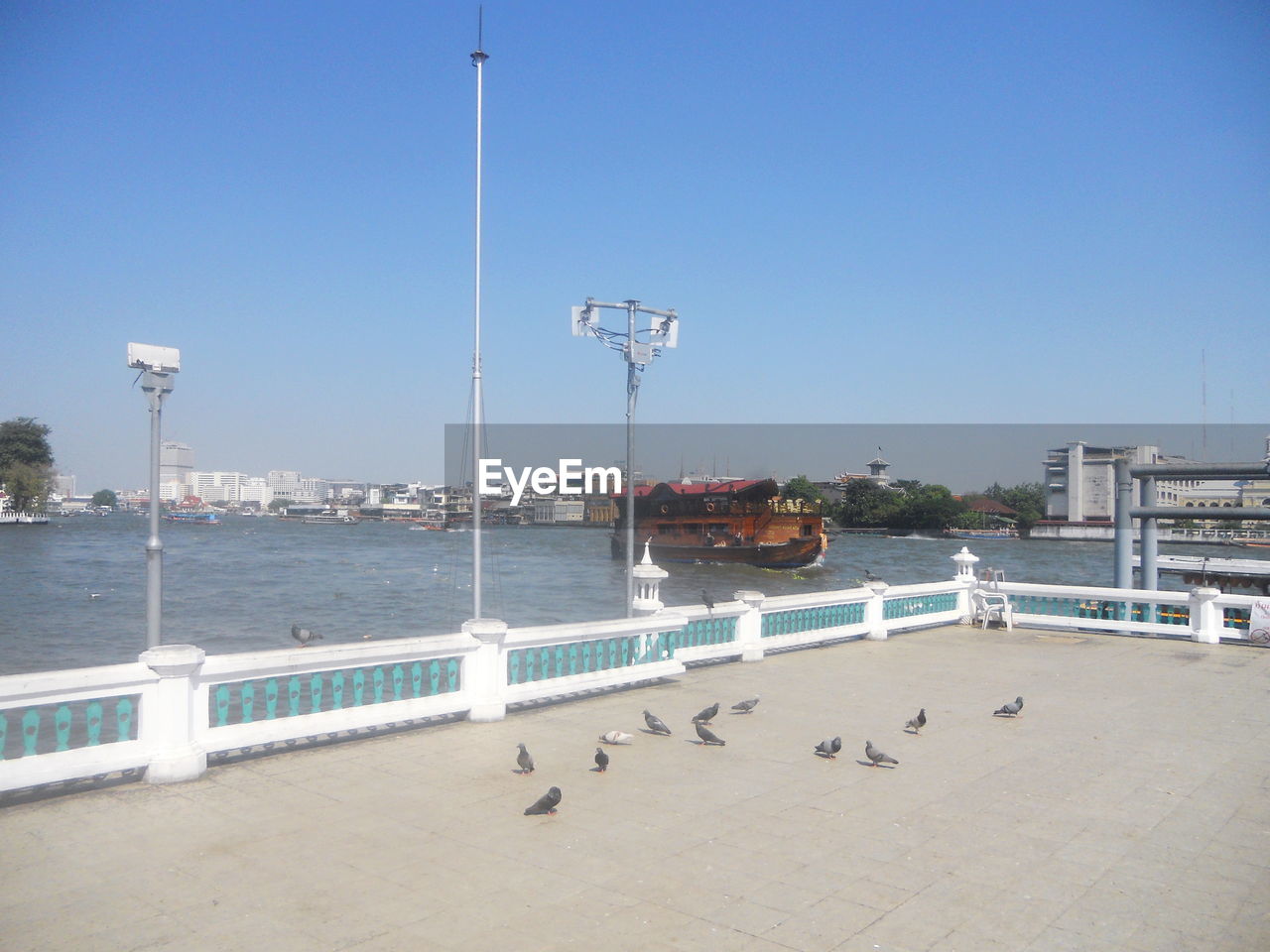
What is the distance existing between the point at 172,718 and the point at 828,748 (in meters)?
4.95

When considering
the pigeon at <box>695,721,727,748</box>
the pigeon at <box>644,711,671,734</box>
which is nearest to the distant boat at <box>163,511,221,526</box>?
the pigeon at <box>644,711,671,734</box>

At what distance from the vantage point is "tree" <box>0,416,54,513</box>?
3964 inches

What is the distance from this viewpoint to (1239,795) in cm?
699

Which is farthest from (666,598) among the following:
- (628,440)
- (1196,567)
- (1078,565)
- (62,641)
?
(1078,565)

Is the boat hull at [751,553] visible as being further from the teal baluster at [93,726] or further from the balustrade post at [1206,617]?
the teal baluster at [93,726]

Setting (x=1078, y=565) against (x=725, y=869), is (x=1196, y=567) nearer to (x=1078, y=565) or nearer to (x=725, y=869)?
(x=725, y=869)

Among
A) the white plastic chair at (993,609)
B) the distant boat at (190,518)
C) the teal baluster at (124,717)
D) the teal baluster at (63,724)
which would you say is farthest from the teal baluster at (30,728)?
the distant boat at (190,518)

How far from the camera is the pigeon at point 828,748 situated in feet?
25.1

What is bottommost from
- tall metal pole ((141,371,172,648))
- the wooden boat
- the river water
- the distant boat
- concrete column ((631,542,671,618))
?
the distant boat

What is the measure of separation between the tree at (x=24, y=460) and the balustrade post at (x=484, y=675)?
111254 millimetres

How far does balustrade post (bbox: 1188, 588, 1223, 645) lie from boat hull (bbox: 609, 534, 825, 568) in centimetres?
4991

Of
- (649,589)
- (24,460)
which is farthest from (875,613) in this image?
(24,460)

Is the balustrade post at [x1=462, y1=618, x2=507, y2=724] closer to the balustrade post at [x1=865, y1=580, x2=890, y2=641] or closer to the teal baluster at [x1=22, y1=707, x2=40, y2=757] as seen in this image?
the teal baluster at [x1=22, y1=707, x2=40, y2=757]

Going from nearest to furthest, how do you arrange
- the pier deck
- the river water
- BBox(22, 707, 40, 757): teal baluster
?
1. the pier deck
2. BBox(22, 707, 40, 757): teal baluster
3. the river water
